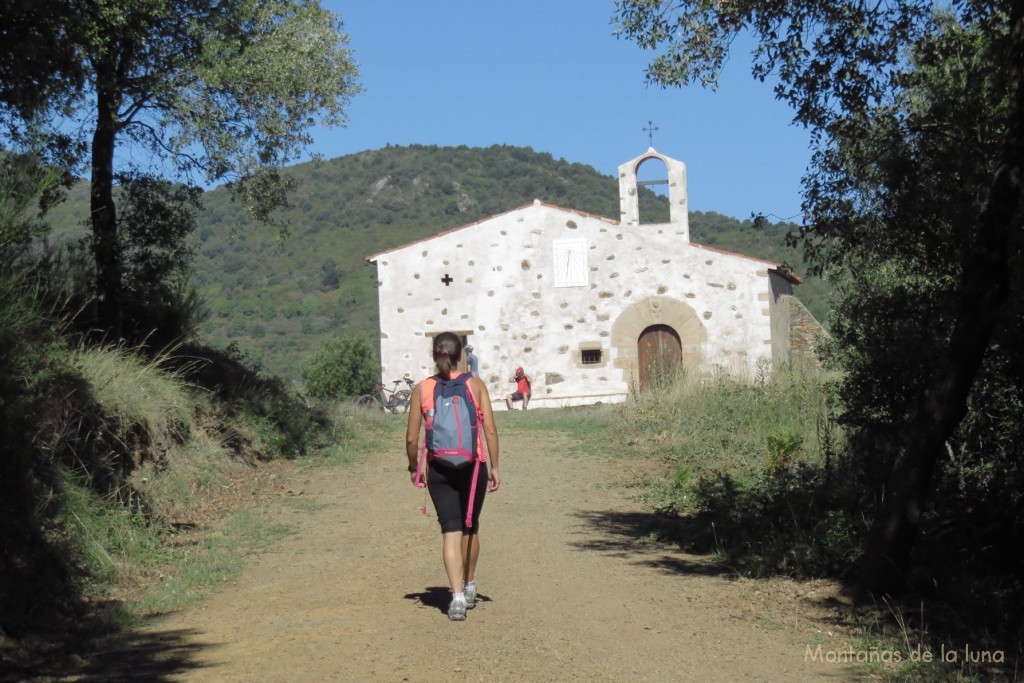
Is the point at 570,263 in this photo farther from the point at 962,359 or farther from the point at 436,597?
the point at 962,359

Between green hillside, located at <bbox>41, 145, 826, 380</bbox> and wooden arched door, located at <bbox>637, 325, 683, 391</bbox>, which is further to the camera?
green hillside, located at <bbox>41, 145, 826, 380</bbox>

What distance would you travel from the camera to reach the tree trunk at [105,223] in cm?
1220

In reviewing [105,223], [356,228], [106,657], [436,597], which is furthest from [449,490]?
[356,228]

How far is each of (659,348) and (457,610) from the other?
2122 centimetres

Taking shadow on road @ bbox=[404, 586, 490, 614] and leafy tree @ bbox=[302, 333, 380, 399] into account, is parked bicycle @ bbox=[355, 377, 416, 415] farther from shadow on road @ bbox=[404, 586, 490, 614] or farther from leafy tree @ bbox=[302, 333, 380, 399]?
shadow on road @ bbox=[404, 586, 490, 614]

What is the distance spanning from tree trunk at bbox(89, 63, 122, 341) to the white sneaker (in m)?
7.25

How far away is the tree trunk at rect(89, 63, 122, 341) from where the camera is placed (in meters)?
12.2

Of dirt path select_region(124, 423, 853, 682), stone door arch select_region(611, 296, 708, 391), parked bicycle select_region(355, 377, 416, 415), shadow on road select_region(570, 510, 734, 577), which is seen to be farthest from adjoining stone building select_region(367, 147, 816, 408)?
dirt path select_region(124, 423, 853, 682)

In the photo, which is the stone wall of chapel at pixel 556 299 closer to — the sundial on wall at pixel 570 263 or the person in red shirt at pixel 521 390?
the sundial on wall at pixel 570 263

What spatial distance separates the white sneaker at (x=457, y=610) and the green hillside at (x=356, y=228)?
3300 centimetres

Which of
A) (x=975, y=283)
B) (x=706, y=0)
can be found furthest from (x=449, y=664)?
(x=706, y=0)

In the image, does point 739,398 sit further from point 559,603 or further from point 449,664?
point 449,664

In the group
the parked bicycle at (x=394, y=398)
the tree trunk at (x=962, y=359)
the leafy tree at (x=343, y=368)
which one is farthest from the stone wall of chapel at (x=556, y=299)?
the tree trunk at (x=962, y=359)

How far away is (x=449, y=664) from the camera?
17.9ft
